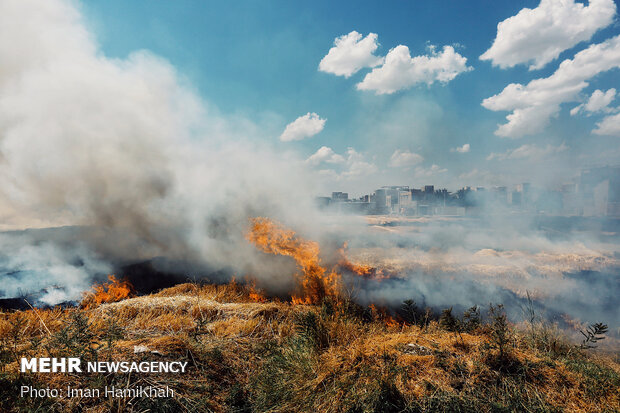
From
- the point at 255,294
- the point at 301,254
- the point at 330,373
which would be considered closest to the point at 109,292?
the point at 255,294

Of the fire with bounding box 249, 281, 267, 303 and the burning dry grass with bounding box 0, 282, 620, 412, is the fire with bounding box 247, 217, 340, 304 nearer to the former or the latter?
the fire with bounding box 249, 281, 267, 303

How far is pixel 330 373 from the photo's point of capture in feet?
11.5

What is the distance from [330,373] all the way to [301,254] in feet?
28.7

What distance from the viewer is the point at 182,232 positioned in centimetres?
1480

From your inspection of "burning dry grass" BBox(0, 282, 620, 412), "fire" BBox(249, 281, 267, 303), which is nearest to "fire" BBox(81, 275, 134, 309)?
"fire" BBox(249, 281, 267, 303)

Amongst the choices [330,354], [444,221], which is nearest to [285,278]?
[330,354]

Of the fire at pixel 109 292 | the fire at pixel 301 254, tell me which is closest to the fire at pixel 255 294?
the fire at pixel 301 254

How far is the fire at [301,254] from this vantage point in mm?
11234

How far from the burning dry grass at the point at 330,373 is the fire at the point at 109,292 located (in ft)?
19.9

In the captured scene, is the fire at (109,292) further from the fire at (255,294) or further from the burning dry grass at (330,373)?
the burning dry grass at (330,373)

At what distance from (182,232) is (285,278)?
625 cm

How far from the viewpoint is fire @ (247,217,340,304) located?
1123 cm

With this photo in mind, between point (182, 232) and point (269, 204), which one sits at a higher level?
point (269, 204)

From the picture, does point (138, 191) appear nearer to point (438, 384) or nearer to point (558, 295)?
point (438, 384)
